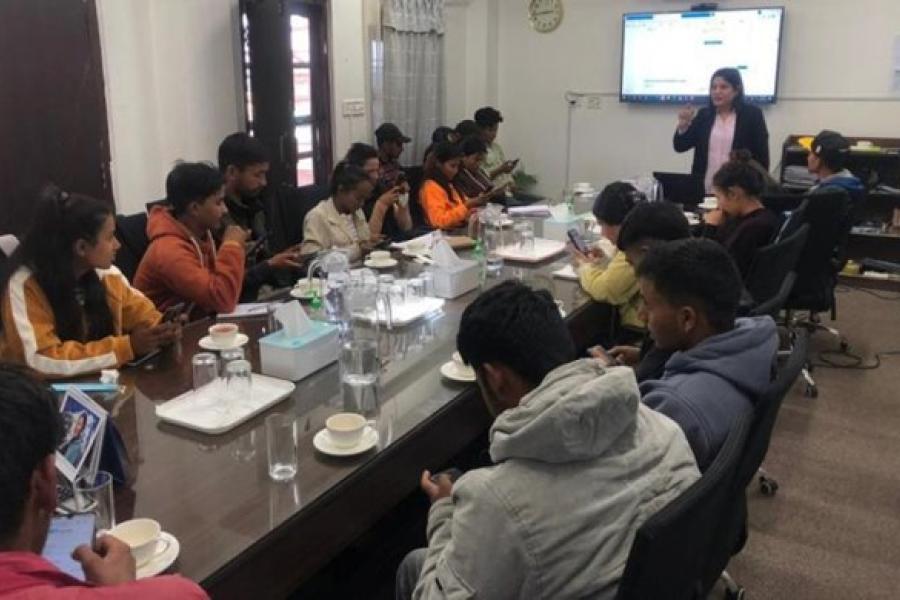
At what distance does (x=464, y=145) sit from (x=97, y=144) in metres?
1.98

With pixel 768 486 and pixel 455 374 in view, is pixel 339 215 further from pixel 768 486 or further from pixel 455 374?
pixel 768 486

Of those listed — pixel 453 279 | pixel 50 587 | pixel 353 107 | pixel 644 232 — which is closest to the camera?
pixel 50 587

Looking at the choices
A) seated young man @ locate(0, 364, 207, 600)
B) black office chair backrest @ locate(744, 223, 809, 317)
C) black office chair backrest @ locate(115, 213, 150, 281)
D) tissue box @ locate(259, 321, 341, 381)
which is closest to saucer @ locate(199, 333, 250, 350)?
tissue box @ locate(259, 321, 341, 381)

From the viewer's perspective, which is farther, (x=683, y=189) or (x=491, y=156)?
(x=491, y=156)

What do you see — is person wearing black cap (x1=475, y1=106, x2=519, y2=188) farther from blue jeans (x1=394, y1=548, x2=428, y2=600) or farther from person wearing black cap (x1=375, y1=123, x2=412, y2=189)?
blue jeans (x1=394, y1=548, x2=428, y2=600)

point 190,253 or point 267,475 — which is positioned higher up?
point 190,253

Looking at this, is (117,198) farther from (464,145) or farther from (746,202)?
(746,202)

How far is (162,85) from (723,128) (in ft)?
10.4

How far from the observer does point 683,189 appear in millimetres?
4570

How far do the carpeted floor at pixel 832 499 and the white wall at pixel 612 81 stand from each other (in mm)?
2355

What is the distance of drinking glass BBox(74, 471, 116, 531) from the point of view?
1220 millimetres

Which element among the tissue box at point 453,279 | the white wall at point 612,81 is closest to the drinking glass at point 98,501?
the tissue box at point 453,279

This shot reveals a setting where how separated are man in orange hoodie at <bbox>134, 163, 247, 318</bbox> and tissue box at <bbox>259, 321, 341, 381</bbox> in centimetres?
56

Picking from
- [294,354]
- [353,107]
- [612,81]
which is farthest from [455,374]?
[612,81]
